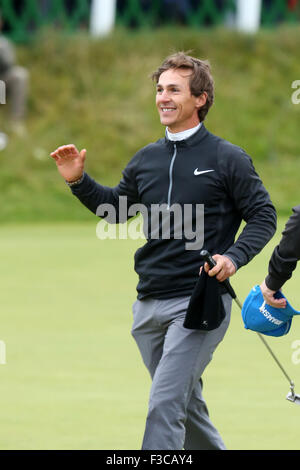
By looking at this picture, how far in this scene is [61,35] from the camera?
2264 cm

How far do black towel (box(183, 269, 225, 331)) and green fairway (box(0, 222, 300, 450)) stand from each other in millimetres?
1084

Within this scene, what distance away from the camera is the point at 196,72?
5605 millimetres

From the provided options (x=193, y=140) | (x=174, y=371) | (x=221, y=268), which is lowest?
(x=174, y=371)

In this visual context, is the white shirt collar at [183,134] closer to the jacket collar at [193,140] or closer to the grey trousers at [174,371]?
the jacket collar at [193,140]

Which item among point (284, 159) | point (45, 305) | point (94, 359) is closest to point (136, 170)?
point (94, 359)

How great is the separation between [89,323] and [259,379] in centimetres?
236

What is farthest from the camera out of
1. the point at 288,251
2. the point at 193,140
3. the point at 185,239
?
the point at 193,140

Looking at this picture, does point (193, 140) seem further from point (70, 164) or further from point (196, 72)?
point (70, 164)

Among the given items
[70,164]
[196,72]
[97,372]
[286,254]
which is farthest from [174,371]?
[97,372]

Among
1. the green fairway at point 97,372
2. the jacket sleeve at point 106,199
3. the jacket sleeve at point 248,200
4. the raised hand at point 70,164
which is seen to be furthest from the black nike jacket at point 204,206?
the green fairway at point 97,372

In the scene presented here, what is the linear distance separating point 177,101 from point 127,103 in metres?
16.2

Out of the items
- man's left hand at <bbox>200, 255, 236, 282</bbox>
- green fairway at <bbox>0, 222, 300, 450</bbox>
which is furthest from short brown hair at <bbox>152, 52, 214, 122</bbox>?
green fairway at <bbox>0, 222, 300, 450</bbox>

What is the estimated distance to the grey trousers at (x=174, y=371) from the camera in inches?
205
